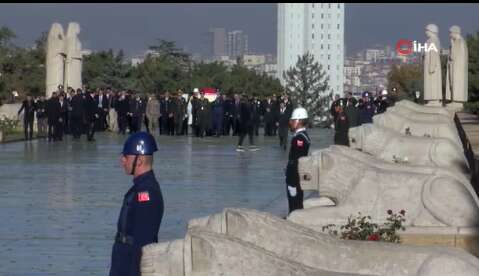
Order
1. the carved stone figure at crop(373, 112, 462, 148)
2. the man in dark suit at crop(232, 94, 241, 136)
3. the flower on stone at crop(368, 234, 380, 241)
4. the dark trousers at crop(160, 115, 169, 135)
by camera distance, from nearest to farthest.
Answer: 1. the flower on stone at crop(368, 234, 380, 241)
2. the carved stone figure at crop(373, 112, 462, 148)
3. the man in dark suit at crop(232, 94, 241, 136)
4. the dark trousers at crop(160, 115, 169, 135)

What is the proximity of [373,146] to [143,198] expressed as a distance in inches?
334

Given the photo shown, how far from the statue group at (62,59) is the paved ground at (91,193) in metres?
10.4

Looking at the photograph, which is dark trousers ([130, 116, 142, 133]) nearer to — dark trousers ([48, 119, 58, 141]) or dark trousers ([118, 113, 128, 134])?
Answer: dark trousers ([118, 113, 128, 134])

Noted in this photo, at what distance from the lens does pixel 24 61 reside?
76.2 metres

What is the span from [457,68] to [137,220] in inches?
1272

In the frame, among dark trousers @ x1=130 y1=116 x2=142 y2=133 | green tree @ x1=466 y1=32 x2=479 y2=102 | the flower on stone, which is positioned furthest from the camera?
green tree @ x1=466 y1=32 x2=479 y2=102

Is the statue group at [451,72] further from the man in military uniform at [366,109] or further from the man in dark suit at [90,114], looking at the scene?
the man in dark suit at [90,114]

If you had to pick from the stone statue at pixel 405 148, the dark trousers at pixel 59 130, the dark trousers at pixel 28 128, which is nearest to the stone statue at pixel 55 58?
the dark trousers at pixel 28 128

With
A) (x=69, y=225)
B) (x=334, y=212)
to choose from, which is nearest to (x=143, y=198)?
(x=334, y=212)

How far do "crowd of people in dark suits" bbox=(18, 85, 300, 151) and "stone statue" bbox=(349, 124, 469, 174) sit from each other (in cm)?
2466

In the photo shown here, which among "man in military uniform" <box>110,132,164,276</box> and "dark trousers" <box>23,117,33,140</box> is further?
"dark trousers" <box>23,117,33,140</box>

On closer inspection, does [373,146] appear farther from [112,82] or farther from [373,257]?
[112,82]

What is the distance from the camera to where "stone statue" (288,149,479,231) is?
13000mm

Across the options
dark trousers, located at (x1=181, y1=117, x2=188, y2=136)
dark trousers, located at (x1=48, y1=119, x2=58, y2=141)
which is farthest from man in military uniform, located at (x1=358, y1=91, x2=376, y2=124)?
dark trousers, located at (x1=48, y1=119, x2=58, y2=141)
